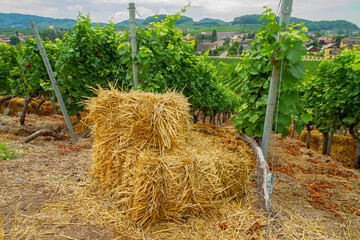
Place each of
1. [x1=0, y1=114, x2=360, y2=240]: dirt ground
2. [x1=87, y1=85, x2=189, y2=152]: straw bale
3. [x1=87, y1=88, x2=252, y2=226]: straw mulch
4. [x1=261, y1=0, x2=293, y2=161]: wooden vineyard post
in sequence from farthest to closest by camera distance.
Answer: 1. [x1=87, y1=85, x2=189, y2=152]: straw bale
2. [x1=261, y1=0, x2=293, y2=161]: wooden vineyard post
3. [x1=87, y1=88, x2=252, y2=226]: straw mulch
4. [x1=0, y1=114, x2=360, y2=240]: dirt ground

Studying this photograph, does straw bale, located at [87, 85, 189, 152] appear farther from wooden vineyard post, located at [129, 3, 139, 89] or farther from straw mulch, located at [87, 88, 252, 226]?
wooden vineyard post, located at [129, 3, 139, 89]

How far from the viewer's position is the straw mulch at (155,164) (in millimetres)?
2500

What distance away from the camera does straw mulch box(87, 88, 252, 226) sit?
8.20 ft

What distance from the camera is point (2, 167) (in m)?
3.74

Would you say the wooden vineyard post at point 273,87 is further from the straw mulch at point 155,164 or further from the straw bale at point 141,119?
the straw bale at point 141,119

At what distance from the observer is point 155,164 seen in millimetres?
2527

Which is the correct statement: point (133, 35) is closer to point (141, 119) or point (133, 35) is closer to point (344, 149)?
point (141, 119)

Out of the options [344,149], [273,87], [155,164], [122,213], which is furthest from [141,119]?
[344,149]

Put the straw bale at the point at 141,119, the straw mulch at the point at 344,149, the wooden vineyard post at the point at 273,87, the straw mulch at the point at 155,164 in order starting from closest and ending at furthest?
1. the straw mulch at the point at 155,164
2. the wooden vineyard post at the point at 273,87
3. the straw bale at the point at 141,119
4. the straw mulch at the point at 344,149

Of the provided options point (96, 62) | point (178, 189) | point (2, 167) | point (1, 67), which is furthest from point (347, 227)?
point (1, 67)

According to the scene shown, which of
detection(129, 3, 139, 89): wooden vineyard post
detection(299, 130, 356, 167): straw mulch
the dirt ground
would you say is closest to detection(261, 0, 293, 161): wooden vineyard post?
the dirt ground

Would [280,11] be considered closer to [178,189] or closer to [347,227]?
[178,189]

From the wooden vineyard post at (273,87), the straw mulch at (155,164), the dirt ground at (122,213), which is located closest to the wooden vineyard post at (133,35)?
the straw mulch at (155,164)

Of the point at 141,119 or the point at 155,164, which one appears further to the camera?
the point at 141,119
